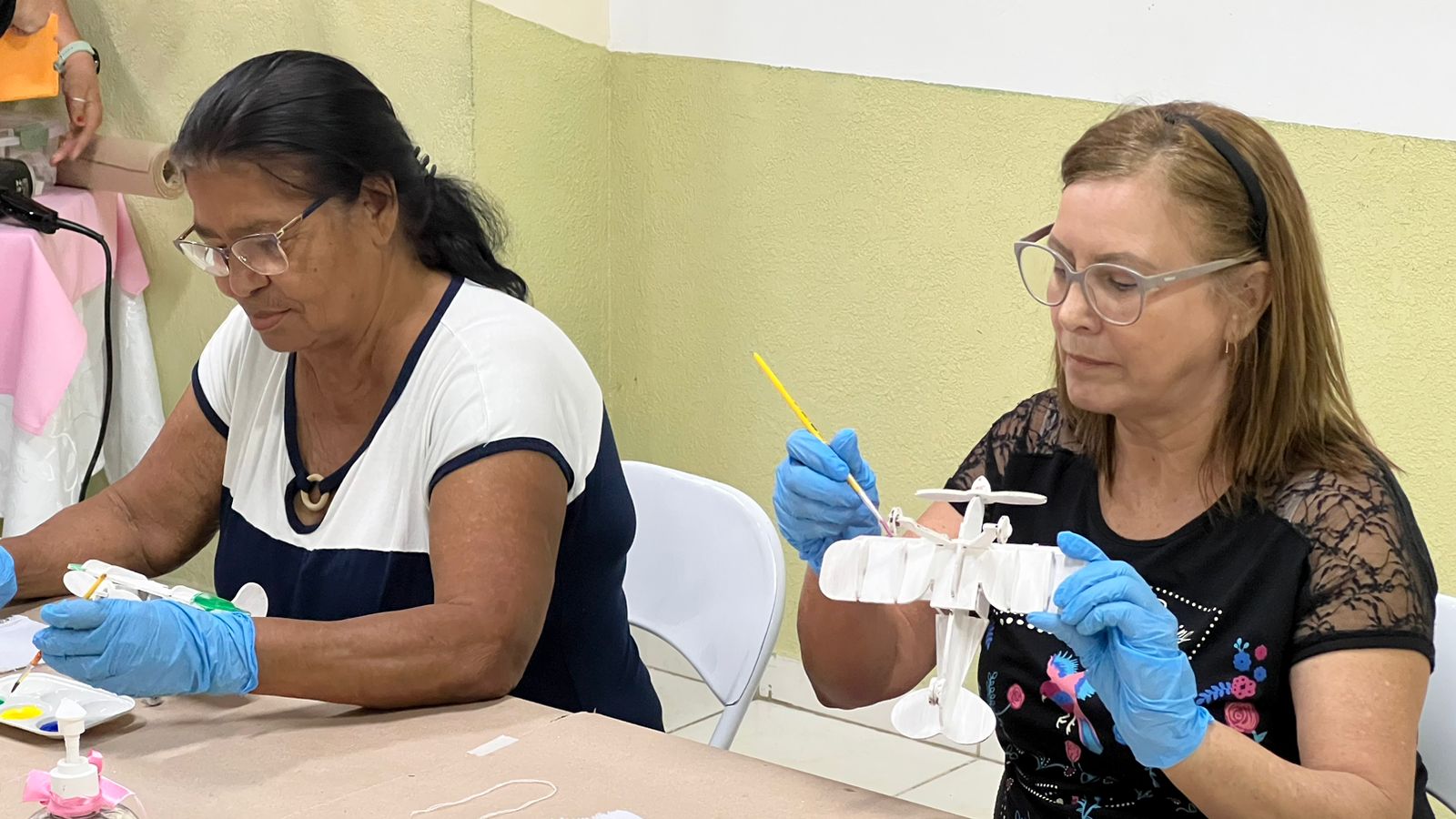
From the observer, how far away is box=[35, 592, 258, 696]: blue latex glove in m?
1.40

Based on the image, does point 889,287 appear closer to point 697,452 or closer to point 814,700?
point 697,452

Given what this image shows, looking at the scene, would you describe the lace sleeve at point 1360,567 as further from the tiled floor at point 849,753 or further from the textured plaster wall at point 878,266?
the tiled floor at point 849,753

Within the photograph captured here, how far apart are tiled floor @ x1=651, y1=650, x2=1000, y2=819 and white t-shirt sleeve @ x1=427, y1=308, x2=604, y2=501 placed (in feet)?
3.81

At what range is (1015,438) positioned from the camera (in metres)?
1.68

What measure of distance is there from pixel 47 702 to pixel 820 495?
0.75m

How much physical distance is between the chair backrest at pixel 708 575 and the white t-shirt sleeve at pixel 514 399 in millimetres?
245

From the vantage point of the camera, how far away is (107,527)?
76.4 inches

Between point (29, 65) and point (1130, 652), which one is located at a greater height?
point (29, 65)

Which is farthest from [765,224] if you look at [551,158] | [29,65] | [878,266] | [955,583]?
[955,583]

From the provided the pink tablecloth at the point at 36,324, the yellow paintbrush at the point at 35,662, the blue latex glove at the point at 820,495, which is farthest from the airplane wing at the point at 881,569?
the pink tablecloth at the point at 36,324

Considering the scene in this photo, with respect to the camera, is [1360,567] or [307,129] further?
[307,129]

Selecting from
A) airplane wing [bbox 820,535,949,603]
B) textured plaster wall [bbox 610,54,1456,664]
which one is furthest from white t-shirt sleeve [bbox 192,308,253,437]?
textured plaster wall [bbox 610,54,1456,664]

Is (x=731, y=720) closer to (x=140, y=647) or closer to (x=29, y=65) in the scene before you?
(x=140, y=647)

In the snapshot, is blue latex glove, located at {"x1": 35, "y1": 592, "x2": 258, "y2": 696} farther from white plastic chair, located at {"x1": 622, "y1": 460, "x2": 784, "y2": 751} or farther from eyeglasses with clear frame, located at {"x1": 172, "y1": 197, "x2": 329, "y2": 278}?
white plastic chair, located at {"x1": 622, "y1": 460, "x2": 784, "y2": 751}
